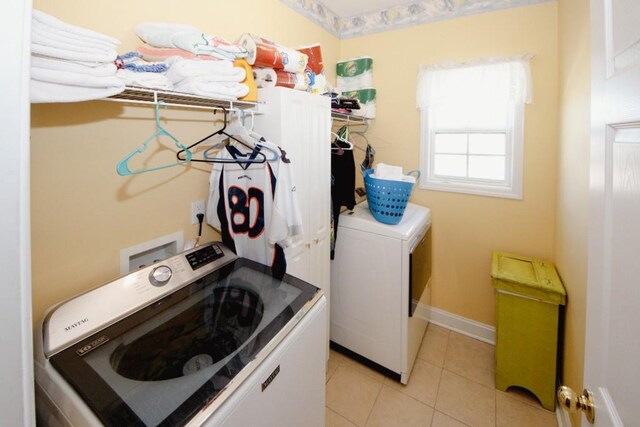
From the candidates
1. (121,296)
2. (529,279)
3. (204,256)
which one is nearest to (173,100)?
(204,256)

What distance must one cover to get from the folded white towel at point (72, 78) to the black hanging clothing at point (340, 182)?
1.45 m

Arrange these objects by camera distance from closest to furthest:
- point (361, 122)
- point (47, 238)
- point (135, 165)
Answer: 1. point (47, 238)
2. point (135, 165)
3. point (361, 122)

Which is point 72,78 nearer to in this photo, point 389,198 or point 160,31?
point 160,31

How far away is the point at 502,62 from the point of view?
2135 mm

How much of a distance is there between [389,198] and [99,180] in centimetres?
160

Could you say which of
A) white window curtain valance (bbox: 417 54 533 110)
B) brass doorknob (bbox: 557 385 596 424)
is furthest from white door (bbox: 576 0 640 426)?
white window curtain valance (bbox: 417 54 533 110)

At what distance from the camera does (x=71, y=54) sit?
79 cm

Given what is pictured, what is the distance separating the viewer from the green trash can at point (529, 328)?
1.81 metres

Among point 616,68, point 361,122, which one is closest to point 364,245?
point 361,122

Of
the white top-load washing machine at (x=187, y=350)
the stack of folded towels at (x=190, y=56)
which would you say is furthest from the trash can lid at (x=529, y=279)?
the stack of folded towels at (x=190, y=56)

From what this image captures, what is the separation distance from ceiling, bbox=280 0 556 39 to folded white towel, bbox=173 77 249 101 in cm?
124

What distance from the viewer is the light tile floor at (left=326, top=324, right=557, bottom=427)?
179cm

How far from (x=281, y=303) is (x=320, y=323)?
0.20 m

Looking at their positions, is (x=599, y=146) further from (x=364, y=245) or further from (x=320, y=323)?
(x=364, y=245)
